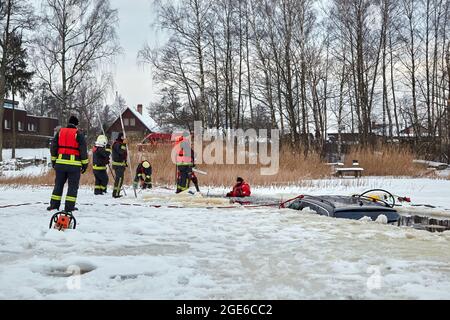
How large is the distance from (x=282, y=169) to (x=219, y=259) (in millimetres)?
13859

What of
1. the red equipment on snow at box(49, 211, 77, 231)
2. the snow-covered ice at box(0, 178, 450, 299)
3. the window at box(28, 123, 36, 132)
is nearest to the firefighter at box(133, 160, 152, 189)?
the snow-covered ice at box(0, 178, 450, 299)

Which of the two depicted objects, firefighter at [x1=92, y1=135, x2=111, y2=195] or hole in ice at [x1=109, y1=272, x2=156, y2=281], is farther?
firefighter at [x1=92, y1=135, x2=111, y2=195]

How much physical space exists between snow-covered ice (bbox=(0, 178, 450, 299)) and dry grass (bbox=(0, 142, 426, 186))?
858 cm

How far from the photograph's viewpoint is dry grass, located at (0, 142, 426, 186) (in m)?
15.6

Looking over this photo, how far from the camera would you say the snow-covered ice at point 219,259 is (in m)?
3.13

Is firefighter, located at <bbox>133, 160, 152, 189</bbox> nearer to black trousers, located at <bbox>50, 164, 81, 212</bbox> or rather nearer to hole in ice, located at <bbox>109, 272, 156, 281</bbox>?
black trousers, located at <bbox>50, 164, 81, 212</bbox>

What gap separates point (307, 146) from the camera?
25406 millimetres

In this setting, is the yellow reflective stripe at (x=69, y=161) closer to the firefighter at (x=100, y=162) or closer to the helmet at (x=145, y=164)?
the firefighter at (x=100, y=162)

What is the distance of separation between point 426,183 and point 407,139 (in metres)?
14.4

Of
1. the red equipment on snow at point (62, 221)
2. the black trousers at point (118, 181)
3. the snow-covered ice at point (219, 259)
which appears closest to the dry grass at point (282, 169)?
the black trousers at point (118, 181)

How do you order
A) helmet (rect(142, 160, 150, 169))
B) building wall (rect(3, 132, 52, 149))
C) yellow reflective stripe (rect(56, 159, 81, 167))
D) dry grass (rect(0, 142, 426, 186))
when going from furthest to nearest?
1. building wall (rect(3, 132, 52, 149))
2. dry grass (rect(0, 142, 426, 186))
3. helmet (rect(142, 160, 150, 169))
4. yellow reflective stripe (rect(56, 159, 81, 167))

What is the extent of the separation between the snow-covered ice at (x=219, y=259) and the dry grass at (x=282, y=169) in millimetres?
8584

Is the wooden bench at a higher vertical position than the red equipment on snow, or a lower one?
higher
